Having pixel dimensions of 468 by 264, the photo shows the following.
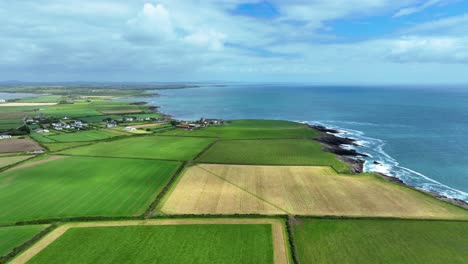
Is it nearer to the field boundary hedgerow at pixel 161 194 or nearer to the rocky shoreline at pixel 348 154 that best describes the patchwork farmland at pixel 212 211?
Result: the field boundary hedgerow at pixel 161 194

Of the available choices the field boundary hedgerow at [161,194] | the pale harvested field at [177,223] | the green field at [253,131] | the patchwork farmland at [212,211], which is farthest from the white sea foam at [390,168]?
the field boundary hedgerow at [161,194]

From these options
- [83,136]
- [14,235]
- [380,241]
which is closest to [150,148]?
[83,136]

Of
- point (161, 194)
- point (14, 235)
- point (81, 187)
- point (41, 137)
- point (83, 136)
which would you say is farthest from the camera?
point (83, 136)

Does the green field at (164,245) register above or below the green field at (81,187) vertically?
below

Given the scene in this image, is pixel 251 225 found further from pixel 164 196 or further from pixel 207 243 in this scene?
pixel 164 196

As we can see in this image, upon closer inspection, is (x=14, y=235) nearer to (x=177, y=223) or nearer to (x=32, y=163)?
(x=177, y=223)

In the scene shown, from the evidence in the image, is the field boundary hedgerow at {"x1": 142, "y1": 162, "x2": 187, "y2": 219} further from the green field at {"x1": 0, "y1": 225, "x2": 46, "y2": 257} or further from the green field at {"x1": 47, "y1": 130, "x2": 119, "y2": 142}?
the green field at {"x1": 47, "y1": 130, "x2": 119, "y2": 142}
